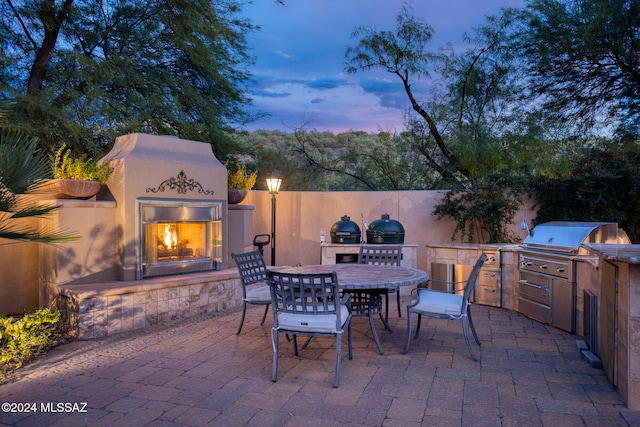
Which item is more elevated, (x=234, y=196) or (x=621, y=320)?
(x=234, y=196)

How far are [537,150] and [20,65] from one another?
10035mm

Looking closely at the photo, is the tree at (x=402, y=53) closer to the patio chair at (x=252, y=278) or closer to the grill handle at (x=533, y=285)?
the grill handle at (x=533, y=285)

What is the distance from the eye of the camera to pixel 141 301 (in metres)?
4.86

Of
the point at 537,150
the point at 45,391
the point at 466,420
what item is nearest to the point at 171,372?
the point at 45,391

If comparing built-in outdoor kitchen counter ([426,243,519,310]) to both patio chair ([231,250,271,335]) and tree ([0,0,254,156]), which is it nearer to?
patio chair ([231,250,271,335])

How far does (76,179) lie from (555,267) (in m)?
5.36

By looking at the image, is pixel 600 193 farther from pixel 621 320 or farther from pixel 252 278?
pixel 252 278

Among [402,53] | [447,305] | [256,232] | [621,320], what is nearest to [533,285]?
[447,305]

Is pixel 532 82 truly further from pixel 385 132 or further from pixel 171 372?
pixel 171 372

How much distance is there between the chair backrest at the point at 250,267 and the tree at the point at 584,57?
21.4 feet

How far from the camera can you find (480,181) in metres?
7.36

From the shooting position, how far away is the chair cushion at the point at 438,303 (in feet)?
13.0

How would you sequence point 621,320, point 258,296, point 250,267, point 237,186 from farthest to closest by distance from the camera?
1. point 237,186
2. point 250,267
3. point 258,296
4. point 621,320

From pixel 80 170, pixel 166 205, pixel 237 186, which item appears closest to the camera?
pixel 80 170
